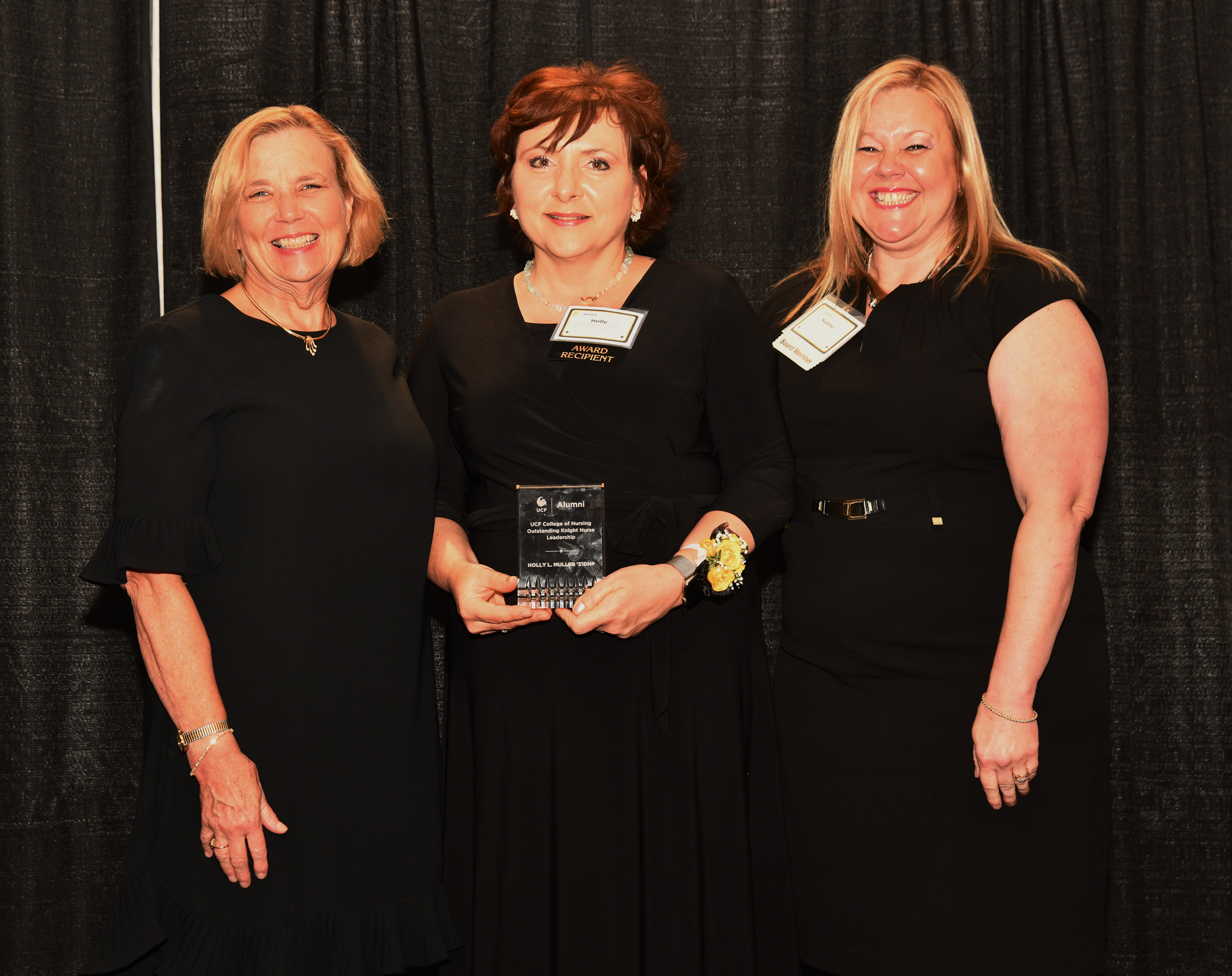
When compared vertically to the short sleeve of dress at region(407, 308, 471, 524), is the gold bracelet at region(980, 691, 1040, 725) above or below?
below

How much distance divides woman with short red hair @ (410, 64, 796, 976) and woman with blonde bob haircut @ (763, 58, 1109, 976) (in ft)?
0.44

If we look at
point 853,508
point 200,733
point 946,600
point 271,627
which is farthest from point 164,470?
Result: point 946,600

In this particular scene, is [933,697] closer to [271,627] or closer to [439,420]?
[439,420]

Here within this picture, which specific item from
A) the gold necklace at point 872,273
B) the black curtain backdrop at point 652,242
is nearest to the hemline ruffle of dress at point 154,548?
the black curtain backdrop at point 652,242

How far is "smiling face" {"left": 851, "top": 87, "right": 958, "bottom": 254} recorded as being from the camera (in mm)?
2232

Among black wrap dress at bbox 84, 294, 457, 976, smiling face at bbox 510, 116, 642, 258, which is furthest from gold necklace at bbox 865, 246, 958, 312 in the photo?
black wrap dress at bbox 84, 294, 457, 976

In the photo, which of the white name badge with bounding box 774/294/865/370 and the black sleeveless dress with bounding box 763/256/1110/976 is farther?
the white name badge with bounding box 774/294/865/370

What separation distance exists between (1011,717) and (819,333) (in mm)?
926

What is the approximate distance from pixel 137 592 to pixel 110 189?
155 centimetres

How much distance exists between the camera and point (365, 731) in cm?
195

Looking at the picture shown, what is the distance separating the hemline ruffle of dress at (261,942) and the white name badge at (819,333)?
56.3 inches

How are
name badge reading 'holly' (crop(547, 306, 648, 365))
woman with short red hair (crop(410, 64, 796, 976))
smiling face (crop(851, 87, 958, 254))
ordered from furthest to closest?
1. smiling face (crop(851, 87, 958, 254))
2. name badge reading 'holly' (crop(547, 306, 648, 365))
3. woman with short red hair (crop(410, 64, 796, 976))

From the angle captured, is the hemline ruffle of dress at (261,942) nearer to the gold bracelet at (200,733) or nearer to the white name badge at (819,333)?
the gold bracelet at (200,733)

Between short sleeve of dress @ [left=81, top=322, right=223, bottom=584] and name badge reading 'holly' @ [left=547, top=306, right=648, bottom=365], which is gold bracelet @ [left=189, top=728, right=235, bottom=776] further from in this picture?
name badge reading 'holly' @ [left=547, top=306, right=648, bottom=365]
